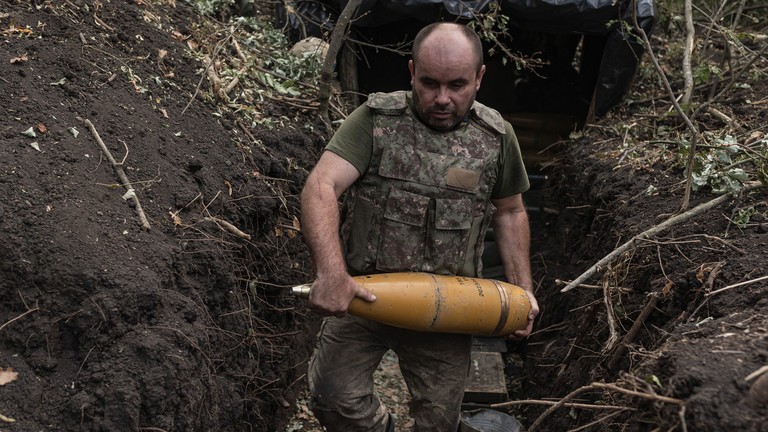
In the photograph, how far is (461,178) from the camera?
161 inches

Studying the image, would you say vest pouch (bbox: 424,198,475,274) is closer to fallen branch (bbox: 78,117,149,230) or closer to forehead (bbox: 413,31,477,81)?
forehead (bbox: 413,31,477,81)

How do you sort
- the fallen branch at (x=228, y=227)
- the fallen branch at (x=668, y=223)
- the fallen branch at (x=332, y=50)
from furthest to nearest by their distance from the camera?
the fallen branch at (x=332, y=50) < the fallen branch at (x=228, y=227) < the fallen branch at (x=668, y=223)

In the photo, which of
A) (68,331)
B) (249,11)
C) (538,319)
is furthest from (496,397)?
A: (249,11)

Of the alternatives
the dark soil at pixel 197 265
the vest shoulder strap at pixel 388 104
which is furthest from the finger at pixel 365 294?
the vest shoulder strap at pixel 388 104

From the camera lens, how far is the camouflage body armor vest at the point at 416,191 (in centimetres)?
403

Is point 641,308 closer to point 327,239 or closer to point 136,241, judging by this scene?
point 327,239

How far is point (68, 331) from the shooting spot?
11.0 feet

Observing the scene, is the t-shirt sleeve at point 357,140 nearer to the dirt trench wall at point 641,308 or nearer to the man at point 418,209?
the man at point 418,209

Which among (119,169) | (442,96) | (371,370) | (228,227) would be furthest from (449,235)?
(119,169)

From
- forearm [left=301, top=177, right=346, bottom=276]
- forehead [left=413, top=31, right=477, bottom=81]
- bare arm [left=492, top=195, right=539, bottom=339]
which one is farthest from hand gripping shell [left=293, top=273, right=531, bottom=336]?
forehead [left=413, top=31, right=477, bottom=81]

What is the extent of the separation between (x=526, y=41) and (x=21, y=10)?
16.3ft

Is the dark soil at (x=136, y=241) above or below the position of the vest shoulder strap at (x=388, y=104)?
below

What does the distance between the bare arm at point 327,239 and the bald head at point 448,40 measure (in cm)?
65

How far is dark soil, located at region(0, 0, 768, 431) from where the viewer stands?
320cm
